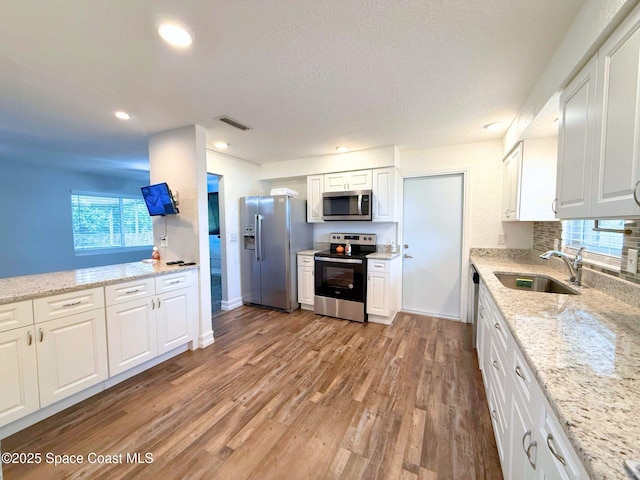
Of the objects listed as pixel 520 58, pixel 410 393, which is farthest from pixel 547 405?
pixel 520 58

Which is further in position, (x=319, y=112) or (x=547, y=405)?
(x=319, y=112)

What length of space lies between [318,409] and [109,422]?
1.46 metres

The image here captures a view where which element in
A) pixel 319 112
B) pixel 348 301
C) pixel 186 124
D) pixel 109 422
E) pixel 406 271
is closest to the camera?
pixel 109 422

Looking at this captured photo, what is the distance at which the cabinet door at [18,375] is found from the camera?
1572mm

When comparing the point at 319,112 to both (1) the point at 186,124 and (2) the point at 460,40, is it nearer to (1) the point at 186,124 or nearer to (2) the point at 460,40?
(2) the point at 460,40

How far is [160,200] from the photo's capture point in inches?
111

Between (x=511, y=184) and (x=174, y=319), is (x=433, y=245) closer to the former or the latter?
(x=511, y=184)

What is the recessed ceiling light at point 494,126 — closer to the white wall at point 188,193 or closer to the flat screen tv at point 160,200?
the white wall at point 188,193

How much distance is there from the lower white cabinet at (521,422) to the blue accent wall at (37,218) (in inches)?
267

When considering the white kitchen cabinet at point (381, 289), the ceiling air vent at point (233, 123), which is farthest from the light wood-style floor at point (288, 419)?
the ceiling air vent at point (233, 123)

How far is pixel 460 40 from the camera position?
1470 mm

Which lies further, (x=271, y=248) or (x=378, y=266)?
(x=271, y=248)

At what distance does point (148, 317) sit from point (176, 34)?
2.23 meters

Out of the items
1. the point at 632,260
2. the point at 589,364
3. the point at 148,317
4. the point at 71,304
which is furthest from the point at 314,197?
the point at 589,364
